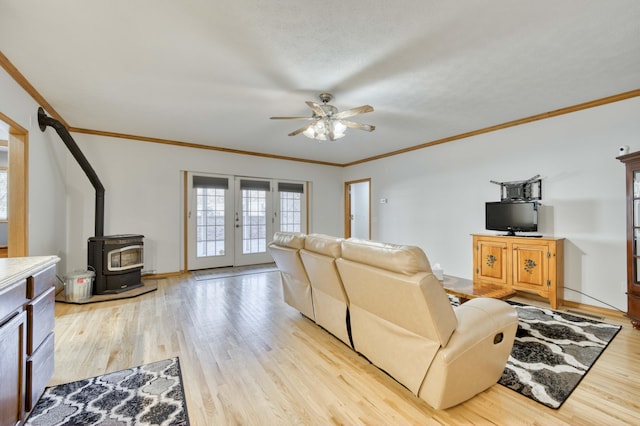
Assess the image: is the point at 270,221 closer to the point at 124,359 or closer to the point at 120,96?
the point at 120,96

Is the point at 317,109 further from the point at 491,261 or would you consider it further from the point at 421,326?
the point at 491,261

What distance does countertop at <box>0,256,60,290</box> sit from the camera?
4.30 feet

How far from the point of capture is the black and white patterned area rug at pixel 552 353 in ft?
6.27

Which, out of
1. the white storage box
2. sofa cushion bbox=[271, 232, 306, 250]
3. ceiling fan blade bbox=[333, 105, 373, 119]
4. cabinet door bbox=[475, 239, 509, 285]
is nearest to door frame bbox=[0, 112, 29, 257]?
the white storage box

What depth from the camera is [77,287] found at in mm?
3711

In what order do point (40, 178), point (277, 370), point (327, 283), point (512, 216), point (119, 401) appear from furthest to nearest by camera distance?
point (512, 216) < point (40, 178) < point (327, 283) < point (277, 370) < point (119, 401)

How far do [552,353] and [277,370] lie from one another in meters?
2.27

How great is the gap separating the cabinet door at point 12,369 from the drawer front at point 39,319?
0.07 m

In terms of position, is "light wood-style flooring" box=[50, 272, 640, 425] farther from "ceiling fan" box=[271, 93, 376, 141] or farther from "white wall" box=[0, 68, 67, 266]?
"ceiling fan" box=[271, 93, 376, 141]

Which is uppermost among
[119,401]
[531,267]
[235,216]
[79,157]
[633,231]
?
[79,157]

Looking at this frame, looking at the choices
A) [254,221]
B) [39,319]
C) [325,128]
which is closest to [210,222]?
[254,221]

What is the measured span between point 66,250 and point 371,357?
497cm

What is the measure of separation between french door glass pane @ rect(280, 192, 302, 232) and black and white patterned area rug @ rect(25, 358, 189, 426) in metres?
4.82

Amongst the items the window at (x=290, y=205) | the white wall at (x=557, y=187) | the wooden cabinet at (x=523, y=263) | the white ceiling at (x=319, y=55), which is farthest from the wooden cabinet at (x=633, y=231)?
the window at (x=290, y=205)
